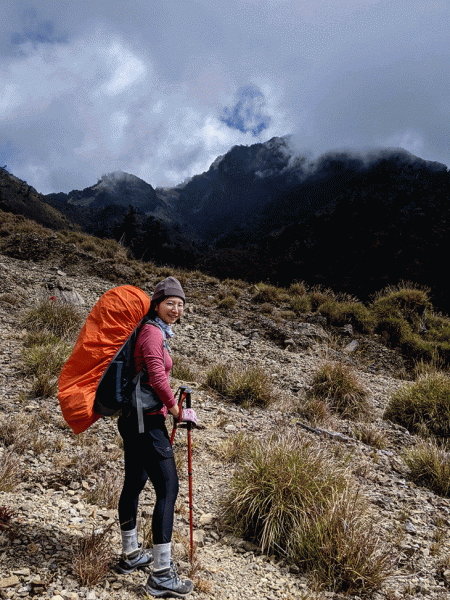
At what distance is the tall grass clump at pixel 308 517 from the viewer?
2578mm

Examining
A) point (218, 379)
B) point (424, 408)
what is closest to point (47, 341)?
point (218, 379)

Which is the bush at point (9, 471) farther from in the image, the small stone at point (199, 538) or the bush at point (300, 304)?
the bush at point (300, 304)

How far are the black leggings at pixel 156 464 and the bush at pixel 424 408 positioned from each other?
5061mm

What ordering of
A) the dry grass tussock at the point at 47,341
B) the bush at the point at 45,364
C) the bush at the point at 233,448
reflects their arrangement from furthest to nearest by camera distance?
the dry grass tussock at the point at 47,341
the bush at the point at 45,364
the bush at the point at 233,448

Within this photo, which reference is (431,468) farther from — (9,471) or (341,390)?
(9,471)

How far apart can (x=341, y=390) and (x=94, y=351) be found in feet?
18.7

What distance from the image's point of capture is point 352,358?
9617mm

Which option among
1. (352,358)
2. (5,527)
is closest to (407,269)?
(352,358)

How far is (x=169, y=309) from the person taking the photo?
2500mm

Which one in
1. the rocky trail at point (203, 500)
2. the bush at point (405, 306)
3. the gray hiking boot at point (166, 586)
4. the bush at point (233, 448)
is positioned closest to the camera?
the gray hiking boot at point (166, 586)

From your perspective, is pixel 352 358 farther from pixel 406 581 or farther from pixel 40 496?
pixel 40 496

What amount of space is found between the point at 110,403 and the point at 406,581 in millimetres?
2782

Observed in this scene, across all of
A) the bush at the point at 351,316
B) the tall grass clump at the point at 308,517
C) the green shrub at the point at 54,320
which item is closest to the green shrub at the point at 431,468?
the tall grass clump at the point at 308,517

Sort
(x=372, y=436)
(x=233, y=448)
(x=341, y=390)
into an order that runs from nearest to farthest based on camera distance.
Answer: (x=233, y=448) < (x=372, y=436) < (x=341, y=390)
